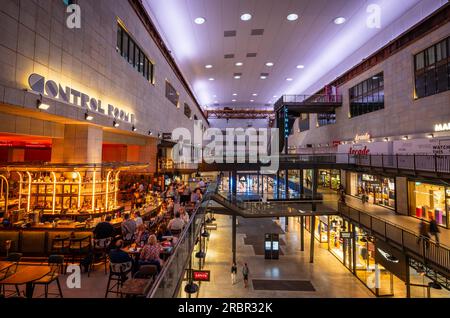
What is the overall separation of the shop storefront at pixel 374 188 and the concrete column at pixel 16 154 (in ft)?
78.6

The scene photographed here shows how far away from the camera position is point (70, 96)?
281 inches

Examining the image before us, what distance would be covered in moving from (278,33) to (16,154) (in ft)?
60.3

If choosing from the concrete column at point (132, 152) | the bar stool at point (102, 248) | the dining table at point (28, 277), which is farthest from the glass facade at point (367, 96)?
the dining table at point (28, 277)

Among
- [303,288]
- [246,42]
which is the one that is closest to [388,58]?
[246,42]

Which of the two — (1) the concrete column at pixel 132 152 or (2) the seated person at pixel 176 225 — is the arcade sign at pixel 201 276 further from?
(1) the concrete column at pixel 132 152

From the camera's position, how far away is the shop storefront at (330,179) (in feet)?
75.8

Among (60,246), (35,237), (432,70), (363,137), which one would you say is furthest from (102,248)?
(363,137)

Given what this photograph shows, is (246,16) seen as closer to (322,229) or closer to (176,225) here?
(176,225)

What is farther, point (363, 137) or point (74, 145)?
point (363, 137)

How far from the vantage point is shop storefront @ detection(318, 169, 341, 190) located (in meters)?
23.1

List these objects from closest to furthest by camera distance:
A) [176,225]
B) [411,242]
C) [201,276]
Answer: [176,225]
[411,242]
[201,276]

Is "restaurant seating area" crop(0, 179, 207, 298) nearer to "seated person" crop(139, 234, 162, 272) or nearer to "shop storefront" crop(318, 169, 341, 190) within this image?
"seated person" crop(139, 234, 162, 272)

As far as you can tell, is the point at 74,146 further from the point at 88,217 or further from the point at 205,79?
the point at 205,79
